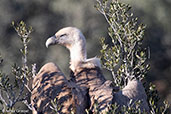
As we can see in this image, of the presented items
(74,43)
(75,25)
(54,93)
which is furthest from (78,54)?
(75,25)

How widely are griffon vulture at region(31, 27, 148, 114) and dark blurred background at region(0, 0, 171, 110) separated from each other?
9.65m

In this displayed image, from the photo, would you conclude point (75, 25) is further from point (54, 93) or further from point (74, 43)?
point (54, 93)

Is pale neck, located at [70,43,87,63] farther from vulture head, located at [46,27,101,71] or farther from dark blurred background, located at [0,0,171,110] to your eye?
dark blurred background, located at [0,0,171,110]

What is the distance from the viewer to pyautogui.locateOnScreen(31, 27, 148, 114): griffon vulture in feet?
24.6

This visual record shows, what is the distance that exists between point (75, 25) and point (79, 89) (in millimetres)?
12121

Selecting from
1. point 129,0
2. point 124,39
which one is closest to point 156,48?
point 129,0

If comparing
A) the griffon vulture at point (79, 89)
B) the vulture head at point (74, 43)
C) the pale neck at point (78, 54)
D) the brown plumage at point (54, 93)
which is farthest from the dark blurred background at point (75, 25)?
the brown plumage at point (54, 93)

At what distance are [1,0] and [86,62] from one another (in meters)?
11.9

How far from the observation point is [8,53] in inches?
739

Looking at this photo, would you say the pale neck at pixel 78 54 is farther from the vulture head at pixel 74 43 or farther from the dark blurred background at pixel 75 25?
the dark blurred background at pixel 75 25

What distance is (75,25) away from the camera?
64.4 ft

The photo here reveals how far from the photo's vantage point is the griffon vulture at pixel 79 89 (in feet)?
24.6

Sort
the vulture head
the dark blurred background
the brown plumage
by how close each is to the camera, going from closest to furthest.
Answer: the brown plumage
the vulture head
the dark blurred background

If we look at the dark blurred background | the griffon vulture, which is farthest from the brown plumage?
the dark blurred background
